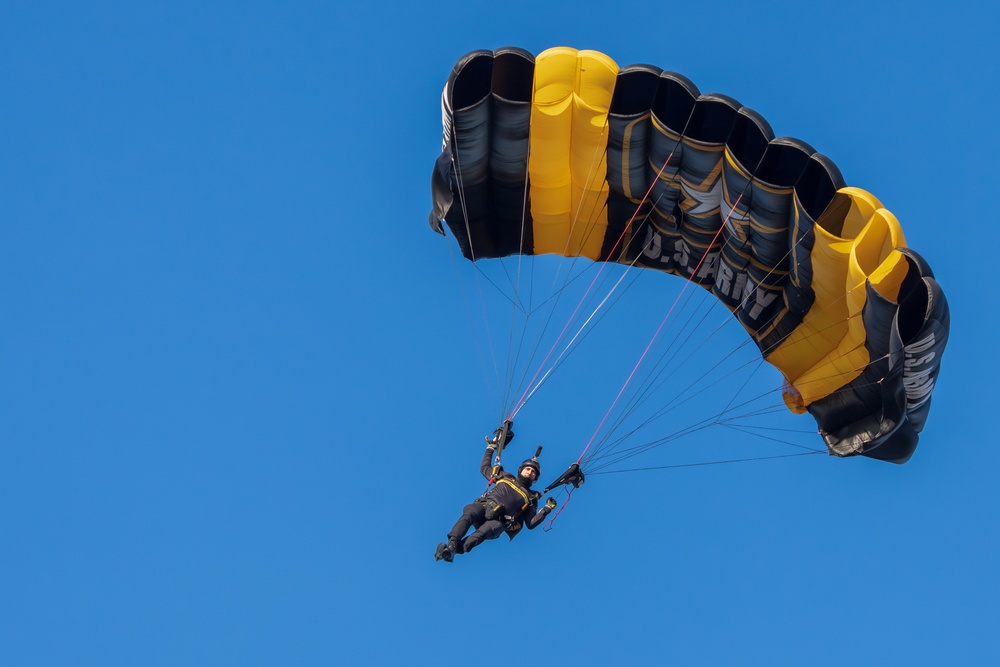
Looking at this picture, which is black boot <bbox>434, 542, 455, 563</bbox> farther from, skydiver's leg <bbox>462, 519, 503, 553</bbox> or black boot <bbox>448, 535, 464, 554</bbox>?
skydiver's leg <bbox>462, 519, 503, 553</bbox>

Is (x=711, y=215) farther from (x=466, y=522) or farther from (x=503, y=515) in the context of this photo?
(x=466, y=522)

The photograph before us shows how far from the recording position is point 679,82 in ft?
47.3

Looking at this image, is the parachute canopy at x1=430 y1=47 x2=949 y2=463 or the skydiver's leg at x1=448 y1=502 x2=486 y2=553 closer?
the parachute canopy at x1=430 y1=47 x2=949 y2=463

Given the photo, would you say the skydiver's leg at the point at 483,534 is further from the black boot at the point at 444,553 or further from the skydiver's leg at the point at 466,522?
the black boot at the point at 444,553

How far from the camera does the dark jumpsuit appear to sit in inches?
550

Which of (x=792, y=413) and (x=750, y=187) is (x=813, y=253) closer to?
(x=750, y=187)

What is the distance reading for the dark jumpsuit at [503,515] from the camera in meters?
14.0

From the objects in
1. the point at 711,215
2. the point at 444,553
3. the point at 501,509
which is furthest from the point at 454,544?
the point at 711,215

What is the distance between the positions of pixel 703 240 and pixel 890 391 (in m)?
3.23

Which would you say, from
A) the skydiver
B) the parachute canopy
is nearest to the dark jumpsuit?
the skydiver

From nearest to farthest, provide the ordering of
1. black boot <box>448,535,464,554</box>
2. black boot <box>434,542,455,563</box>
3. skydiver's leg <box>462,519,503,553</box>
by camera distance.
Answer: black boot <box>434,542,455,563</box>
black boot <box>448,535,464,554</box>
skydiver's leg <box>462,519,503,553</box>

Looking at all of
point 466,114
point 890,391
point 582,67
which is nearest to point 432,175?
point 466,114

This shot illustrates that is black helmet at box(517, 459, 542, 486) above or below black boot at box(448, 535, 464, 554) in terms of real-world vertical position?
above

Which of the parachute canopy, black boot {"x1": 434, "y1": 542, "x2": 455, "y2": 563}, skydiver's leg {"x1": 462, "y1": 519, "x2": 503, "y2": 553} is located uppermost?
the parachute canopy
